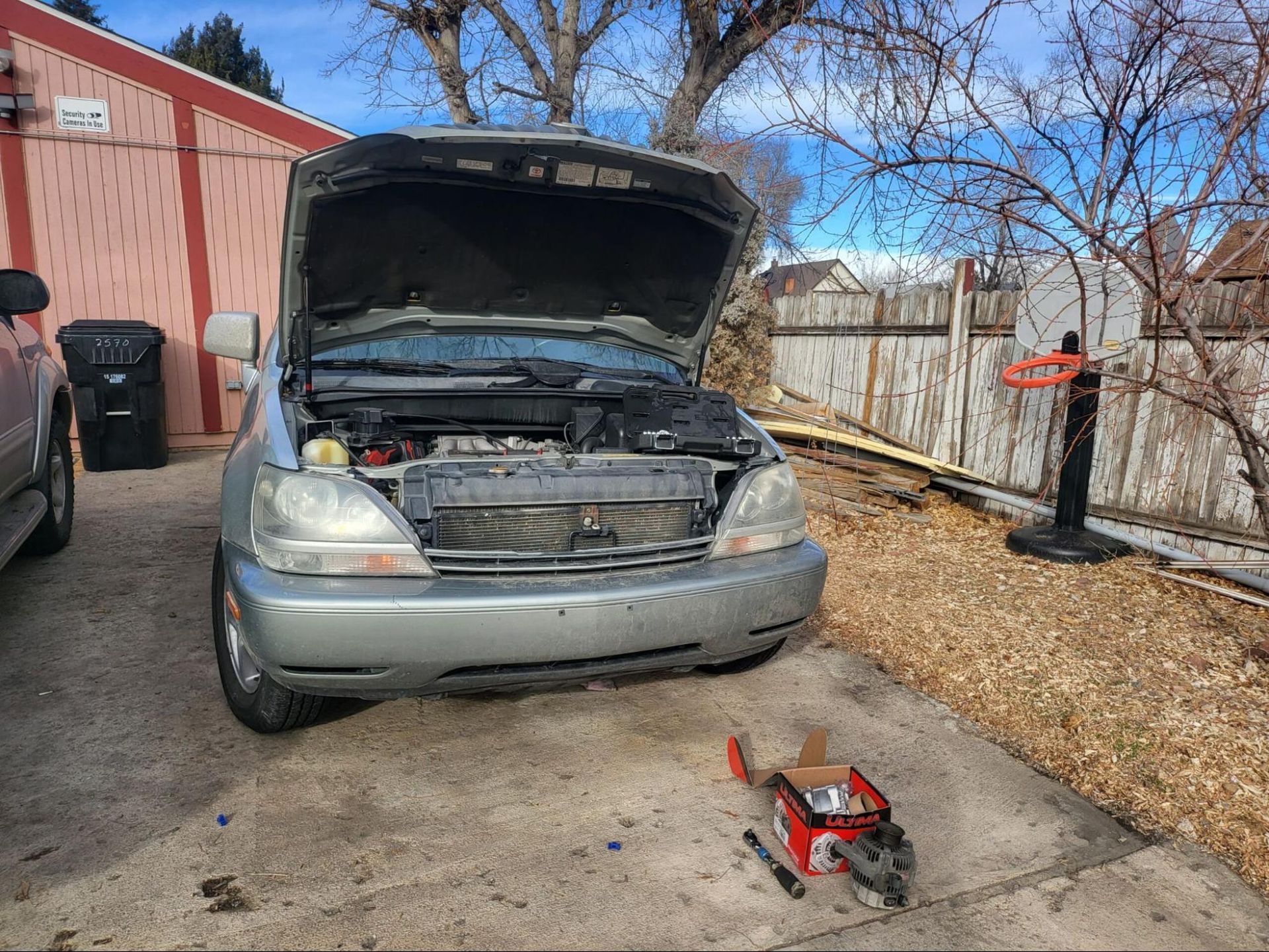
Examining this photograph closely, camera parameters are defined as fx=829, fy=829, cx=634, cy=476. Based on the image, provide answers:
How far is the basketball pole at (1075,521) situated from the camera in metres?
5.64

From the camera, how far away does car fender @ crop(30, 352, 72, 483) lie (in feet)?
15.5

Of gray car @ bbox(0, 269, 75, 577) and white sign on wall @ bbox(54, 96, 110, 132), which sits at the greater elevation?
white sign on wall @ bbox(54, 96, 110, 132)

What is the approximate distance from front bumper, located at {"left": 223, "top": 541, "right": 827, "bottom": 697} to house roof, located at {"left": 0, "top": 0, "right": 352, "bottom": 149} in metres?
Result: 7.78

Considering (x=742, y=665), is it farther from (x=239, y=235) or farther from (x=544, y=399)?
(x=239, y=235)

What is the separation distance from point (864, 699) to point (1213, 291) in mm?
2461

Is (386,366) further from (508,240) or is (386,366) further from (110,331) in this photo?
(110,331)

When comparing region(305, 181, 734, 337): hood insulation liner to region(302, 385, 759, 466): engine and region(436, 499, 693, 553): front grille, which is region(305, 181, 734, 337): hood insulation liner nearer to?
region(302, 385, 759, 466): engine

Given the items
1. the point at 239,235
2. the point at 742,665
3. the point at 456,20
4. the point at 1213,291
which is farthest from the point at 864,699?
the point at 456,20

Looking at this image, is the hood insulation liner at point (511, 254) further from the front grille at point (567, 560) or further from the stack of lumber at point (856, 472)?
the stack of lumber at point (856, 472)

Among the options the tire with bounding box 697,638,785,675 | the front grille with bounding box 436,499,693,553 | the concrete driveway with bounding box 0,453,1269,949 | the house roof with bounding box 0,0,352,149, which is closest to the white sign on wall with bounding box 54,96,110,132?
the house roof with bounding box 0,0,352,149

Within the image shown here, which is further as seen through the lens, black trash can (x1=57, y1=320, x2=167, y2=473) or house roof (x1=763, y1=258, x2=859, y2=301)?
house roof (x1=763, y1=258, x2=859, y2=301)

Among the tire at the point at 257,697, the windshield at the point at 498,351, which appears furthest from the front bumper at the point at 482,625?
the windshield at the point at 498,351

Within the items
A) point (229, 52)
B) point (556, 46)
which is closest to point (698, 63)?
point (556, 46)

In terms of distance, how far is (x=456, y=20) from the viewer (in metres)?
12.2
